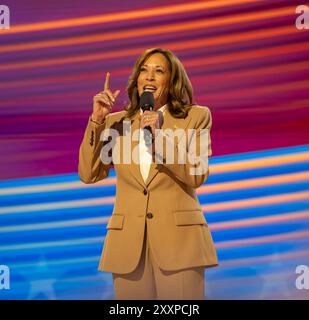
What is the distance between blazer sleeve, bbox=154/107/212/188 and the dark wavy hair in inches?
3.3

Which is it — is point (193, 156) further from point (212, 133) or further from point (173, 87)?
point (212, 133)

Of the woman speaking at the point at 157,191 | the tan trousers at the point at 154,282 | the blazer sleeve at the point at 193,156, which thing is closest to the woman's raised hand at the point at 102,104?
the woman speaking at the point at 157,191

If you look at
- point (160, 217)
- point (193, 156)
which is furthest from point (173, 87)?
point (160, 217)

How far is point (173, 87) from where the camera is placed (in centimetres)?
252

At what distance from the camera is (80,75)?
3.60 meters

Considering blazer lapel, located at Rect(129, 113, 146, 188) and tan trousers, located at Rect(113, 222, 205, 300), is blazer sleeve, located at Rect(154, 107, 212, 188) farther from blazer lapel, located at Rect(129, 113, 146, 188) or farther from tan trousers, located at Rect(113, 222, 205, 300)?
tan trousers, located at Rect(113, 222, 205, 300)

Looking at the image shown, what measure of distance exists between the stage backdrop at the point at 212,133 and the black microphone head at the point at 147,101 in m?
1.19

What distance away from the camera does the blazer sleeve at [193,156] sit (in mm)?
2314

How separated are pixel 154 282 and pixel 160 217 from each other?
256mm

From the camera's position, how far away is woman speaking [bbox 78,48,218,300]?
238 cm
